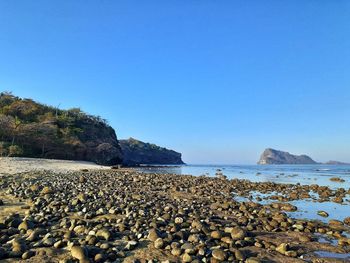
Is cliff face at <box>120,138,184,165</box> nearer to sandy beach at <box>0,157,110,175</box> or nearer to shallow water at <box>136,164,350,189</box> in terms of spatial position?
shallow water at <box>136,164,350,189</box>

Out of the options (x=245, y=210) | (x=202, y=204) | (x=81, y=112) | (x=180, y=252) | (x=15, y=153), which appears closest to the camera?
(x=180, y=252)

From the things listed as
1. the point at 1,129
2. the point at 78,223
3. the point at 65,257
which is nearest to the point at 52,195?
the point at 78,223

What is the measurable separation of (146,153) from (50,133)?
11109 cm

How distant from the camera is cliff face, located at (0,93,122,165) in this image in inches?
1925

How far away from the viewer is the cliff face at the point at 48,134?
48891 millimetres

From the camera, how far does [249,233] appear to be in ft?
28.9

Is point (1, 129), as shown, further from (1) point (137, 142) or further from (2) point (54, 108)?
(1) point (137, 142)

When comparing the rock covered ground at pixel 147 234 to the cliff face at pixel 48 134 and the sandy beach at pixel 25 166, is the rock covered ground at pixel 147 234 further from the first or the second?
the cliff face at pixel 48 134

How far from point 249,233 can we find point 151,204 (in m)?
4.26

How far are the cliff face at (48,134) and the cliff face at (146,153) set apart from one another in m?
69.0

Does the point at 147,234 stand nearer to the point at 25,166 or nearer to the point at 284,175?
the point at 25,166

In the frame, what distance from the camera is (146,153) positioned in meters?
166

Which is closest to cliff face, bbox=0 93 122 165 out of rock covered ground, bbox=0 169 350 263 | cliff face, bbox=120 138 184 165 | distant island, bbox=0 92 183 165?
distant island, bbox=0 92 183 165

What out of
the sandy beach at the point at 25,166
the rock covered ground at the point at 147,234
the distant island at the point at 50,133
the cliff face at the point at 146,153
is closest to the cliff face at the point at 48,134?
the distant island at the point at 50,133
